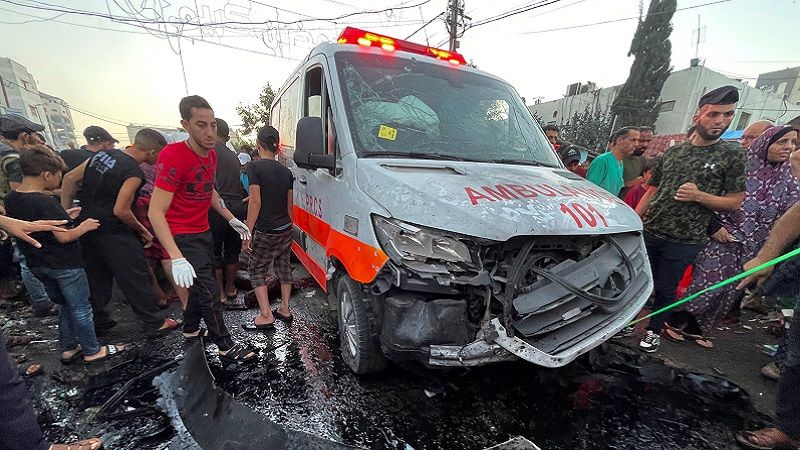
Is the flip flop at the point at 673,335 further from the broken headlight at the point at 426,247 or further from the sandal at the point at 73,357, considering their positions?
the sandal at the point at 73,357

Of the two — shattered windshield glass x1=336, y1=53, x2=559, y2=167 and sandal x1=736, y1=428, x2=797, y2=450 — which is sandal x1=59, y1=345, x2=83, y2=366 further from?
sandal x1=736, y1=428, x2=797, y2=450

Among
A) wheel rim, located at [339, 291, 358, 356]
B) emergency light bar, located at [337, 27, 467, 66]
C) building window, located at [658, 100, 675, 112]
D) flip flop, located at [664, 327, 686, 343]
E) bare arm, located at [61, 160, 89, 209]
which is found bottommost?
flip flop, located at [664, 327, 686, 343]

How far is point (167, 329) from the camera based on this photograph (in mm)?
3352

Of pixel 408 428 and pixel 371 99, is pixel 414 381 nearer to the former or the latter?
pixel 408 428

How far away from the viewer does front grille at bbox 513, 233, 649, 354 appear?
192 centimetres

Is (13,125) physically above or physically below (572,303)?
above

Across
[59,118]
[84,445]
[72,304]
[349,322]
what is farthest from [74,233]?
[59,118]

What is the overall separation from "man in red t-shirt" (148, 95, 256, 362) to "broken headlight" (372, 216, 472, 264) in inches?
62.4

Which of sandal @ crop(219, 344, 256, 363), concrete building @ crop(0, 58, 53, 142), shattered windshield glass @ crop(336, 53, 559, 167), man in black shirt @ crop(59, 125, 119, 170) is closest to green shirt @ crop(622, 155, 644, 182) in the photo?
shattered windshield glass @ crop(336, 53, 559, 167)

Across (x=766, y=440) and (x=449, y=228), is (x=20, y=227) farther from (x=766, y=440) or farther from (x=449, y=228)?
(x=766, y=440)

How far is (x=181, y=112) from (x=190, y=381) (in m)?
1.94

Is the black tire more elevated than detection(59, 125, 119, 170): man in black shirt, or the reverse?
detection(59, 125, 119, 170): man in black shirt

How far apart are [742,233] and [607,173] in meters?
1.41

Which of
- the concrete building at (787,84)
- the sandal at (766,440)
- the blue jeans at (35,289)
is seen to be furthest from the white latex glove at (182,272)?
the concrete building at (787,84)
